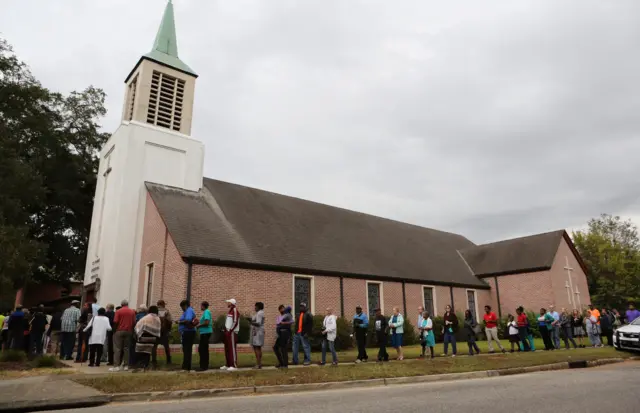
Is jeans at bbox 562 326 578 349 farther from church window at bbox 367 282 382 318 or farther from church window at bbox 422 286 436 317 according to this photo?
church window at bbox 367 282 382 318

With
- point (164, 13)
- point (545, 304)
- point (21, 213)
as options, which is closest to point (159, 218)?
point (21, 213)

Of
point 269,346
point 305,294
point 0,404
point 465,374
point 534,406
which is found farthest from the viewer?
point 305,294

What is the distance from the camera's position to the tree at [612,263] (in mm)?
43906

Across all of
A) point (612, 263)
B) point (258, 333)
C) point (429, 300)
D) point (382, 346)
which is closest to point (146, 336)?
point (258, 333)

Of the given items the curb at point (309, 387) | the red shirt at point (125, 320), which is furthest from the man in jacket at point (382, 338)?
the red shirt at point (125, 320)

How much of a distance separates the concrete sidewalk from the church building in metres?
8.08

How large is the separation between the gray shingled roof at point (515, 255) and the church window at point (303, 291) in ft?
49.2

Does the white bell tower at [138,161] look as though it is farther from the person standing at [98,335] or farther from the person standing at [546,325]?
the person standing at [546,325]

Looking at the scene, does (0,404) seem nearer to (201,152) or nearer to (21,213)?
(201,152)

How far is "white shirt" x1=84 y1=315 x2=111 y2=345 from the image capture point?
41.1 feet

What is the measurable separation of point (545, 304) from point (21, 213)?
1164 inches

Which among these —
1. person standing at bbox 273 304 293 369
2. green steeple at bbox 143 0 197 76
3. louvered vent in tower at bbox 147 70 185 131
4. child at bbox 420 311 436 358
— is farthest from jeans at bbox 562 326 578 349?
green steeple at bbox 143 0 197 76

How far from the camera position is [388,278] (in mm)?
23531

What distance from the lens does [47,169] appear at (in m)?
27.0
